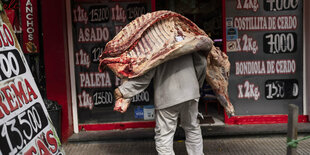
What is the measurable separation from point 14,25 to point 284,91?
505 centimetres

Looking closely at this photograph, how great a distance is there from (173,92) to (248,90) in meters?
2.94

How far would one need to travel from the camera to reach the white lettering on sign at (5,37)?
2.63 meters

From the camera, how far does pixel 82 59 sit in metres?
6.23

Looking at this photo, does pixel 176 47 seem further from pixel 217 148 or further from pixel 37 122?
pixel 217 148

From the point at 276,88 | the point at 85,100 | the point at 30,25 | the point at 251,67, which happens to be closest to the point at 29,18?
the point at 30,25

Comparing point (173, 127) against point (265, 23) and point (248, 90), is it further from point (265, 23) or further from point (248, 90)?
point (265, 23)

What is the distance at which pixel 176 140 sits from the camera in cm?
580

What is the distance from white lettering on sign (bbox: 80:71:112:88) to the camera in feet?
20.5

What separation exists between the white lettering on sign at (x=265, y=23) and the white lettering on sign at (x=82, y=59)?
9.49 feet

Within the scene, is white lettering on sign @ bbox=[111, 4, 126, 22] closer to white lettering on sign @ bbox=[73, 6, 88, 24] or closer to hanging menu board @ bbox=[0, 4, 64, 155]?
white lettering on sign @ bbox=[73, 6, 88, 24]

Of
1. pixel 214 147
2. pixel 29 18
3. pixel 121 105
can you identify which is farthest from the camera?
pixel 214 147

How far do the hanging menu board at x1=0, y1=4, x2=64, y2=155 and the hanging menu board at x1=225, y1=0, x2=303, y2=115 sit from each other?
13.7 feet

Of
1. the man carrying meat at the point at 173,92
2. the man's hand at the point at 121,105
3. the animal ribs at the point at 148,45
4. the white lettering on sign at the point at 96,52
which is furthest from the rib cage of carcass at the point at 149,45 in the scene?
the white lettering on sign at the point at 96,52

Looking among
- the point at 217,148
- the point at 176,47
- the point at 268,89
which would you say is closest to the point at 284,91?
the point at 268,89
